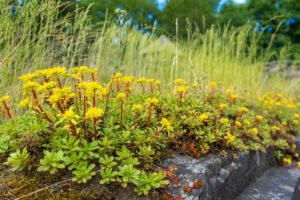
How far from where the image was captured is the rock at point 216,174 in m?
1.48

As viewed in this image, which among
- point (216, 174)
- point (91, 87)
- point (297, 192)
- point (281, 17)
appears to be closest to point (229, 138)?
point (216, 174)

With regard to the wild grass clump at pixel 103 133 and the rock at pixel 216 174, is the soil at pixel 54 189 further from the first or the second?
the rock at pixel 216 174

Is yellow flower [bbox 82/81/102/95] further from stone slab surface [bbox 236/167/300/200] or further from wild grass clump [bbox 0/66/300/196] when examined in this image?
stone slab surface [bbox 236/167/300/200]

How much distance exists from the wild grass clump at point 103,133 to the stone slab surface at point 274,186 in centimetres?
40

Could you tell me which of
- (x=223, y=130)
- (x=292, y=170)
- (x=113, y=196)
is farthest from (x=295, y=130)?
(x=113, y=196)

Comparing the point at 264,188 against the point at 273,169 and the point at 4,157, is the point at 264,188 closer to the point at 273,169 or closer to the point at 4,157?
the point at 273,169

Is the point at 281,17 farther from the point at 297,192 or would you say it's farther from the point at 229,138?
the point at 229,138

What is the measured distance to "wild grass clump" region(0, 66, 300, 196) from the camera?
47.5 inches

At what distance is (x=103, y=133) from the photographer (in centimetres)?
144

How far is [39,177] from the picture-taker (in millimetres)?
1255

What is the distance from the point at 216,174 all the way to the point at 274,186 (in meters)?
0.98

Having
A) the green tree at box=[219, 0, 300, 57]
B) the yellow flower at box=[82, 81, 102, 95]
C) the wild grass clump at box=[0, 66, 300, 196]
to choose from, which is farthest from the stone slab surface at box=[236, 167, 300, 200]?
the green tree at box=[219, 0, 300, 57]

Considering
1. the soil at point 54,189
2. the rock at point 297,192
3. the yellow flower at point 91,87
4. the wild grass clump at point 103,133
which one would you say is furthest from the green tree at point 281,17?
the soil at point 54,189

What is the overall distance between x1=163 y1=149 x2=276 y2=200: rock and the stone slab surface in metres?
0.07
